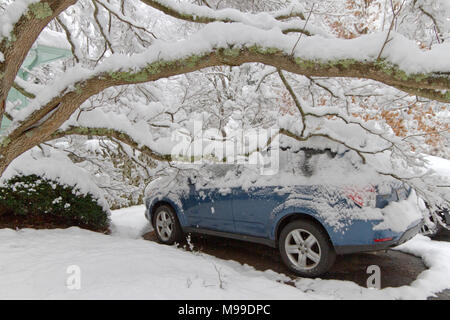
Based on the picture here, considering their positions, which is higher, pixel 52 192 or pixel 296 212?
pixel 52 192

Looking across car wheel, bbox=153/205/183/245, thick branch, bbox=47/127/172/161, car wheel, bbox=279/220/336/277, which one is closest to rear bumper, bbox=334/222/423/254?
car wheel, bbox=279/220/336/277

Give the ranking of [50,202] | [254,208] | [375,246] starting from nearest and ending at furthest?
[375,246] → [254,208] → [50,202]

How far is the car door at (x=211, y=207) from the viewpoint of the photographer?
474 cm

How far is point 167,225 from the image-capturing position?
5613 mm

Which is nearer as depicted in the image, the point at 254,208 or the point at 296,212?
the point at 296,212

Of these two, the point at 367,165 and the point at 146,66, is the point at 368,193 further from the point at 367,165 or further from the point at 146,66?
the point at 146,66

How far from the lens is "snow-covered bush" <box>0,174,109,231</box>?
565 cm

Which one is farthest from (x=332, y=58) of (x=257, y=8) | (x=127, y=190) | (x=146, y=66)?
(x=127, y=190)

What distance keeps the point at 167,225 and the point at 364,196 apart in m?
3.44

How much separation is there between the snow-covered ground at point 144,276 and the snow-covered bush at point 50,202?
0.96 meters

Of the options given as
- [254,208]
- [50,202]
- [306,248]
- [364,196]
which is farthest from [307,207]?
[50,202]

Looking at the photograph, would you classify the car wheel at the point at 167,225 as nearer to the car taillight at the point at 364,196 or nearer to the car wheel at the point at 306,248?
the car wheel at the point at 306,248

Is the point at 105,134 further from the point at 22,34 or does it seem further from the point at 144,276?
the point at 144,276

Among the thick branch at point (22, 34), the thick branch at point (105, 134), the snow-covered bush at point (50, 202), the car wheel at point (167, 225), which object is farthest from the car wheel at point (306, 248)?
the snow-covered bush at point (50, 202)
